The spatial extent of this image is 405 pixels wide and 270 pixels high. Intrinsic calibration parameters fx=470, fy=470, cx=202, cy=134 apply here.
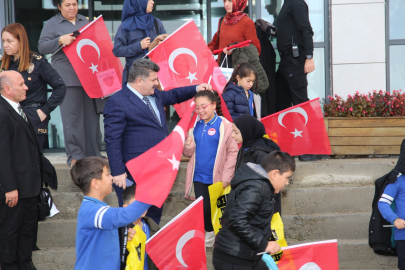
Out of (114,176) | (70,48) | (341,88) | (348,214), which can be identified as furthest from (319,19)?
(114,176)

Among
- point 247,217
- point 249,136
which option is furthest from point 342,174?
point 247,217

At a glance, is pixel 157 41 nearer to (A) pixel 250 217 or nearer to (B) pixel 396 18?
(A) pixel 250 217

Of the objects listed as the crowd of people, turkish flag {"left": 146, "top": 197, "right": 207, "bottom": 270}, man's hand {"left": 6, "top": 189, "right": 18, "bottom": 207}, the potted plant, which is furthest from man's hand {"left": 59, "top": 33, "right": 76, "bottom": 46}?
the potted plant

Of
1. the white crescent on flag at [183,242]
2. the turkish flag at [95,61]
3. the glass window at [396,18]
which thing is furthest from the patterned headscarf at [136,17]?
the glass window at [396,18]

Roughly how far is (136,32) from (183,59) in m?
0.86

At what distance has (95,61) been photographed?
6383 millimetres

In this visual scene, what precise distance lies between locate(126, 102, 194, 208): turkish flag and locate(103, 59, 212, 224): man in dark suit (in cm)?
97

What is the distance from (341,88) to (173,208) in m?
3.67

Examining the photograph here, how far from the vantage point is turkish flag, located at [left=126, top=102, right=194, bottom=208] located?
122 inches

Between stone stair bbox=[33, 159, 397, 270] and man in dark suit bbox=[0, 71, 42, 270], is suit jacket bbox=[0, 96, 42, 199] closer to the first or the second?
man in dark suit bbox=[0, 71, 42, 270]

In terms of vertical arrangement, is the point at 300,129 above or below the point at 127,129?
below

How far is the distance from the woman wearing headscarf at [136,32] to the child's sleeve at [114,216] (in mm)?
3320

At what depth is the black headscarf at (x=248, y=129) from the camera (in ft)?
14.9

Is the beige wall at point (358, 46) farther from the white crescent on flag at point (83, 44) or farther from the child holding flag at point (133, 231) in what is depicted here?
the child holding flag at point (133, 231)
